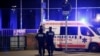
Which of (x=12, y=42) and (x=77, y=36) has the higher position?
(x=77, y=36)

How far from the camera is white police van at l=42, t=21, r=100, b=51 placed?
2669cm

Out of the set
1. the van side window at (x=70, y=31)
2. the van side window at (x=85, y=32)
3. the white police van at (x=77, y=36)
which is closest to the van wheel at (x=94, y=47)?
the white police van at (x=77, y=36)

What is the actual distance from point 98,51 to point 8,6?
42.3 ft

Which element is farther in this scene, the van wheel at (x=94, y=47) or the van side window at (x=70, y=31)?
the van side window at (x=70, y=31)

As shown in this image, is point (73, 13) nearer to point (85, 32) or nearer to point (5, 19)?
point (5, 19)

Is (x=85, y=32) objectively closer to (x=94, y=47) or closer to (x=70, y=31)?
(x=70, y=31)

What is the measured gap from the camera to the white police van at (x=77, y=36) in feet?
87.6

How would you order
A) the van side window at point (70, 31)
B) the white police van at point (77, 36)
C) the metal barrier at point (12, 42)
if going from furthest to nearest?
the metal barrier at point (12, 42) < the van side window at point (70, 31) < the white police van at point (77, 36)

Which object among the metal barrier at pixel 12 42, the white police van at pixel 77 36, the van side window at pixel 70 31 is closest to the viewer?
the white police van at pixel 77 36

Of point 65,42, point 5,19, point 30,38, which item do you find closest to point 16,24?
point 5,19

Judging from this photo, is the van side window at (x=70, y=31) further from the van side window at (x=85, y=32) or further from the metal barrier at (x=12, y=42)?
the metal barrier at (x=12, y=42)

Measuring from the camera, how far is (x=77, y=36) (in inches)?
1057

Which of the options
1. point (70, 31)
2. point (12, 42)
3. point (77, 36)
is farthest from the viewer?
point (12, 42)

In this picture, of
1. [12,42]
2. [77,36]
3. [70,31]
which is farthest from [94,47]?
[12,42]
